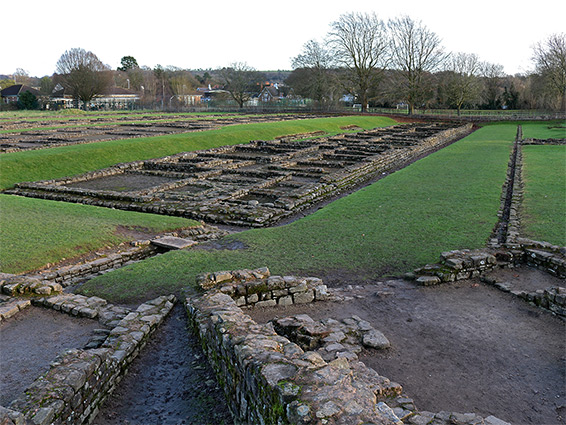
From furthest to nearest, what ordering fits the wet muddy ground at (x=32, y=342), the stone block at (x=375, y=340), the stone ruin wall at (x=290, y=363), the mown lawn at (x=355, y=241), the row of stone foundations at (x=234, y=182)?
the row of stone foundations at (x=234, y=182) → the mown lawn at (x=355, y=241) → the stone block at (x=375, y=340) → the wet muddy ground at (x=32, y=342) → the stone ruin wall at (x=290, y=363)

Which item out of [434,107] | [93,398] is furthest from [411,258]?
[434,107]

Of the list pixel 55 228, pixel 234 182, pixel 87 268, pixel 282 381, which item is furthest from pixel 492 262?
pixel 234 182

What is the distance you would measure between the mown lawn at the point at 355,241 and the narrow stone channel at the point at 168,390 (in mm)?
1898

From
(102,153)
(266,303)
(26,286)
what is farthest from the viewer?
(102,153)

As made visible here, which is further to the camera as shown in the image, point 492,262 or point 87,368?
point 492,262

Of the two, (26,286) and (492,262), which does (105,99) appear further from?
(492,262)

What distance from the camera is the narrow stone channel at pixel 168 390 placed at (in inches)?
215

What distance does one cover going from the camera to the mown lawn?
367 inches

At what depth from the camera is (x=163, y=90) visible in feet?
333

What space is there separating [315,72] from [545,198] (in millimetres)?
68936

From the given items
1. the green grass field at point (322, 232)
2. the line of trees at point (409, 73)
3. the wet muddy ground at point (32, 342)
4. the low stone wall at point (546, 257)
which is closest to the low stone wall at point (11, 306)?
the wet muddy ground at point (32, 342)

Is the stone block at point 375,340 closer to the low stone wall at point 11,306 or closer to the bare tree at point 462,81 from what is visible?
the low stone wall at point 11,306

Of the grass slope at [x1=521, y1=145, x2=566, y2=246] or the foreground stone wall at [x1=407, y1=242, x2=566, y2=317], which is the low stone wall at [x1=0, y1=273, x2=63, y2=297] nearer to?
the foreground stone wall at [x1=407, y1=242, x2=566, y2=317]

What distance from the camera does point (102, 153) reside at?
989 inches
